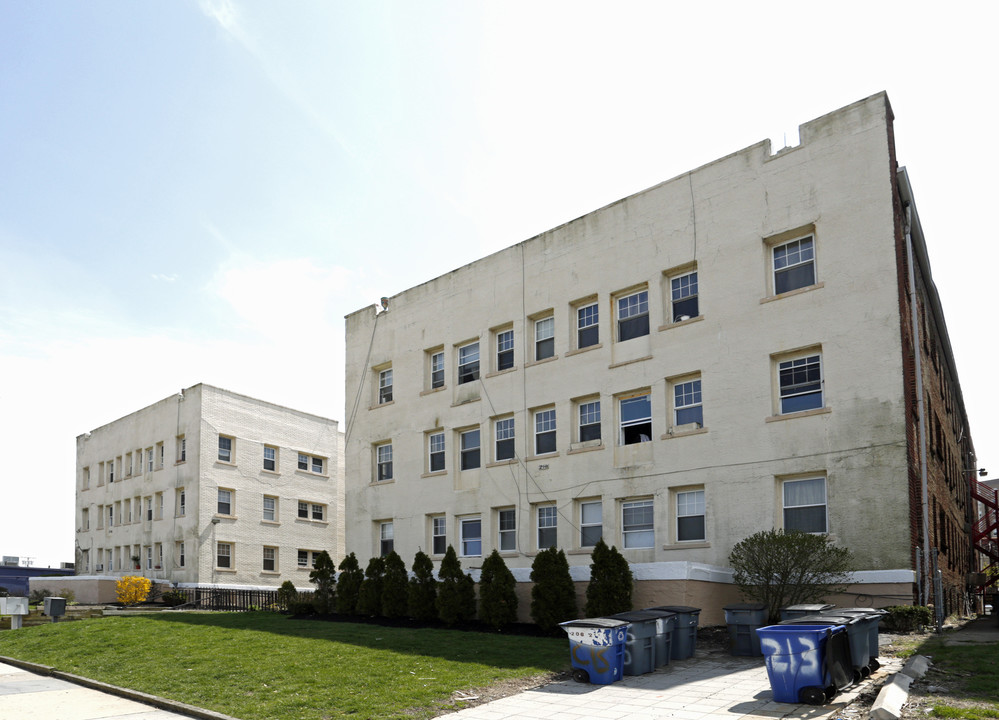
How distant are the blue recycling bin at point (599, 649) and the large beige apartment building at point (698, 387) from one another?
5.50 meters

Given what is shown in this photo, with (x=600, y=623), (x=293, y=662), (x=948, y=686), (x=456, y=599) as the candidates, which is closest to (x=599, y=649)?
(x=600, y=623)

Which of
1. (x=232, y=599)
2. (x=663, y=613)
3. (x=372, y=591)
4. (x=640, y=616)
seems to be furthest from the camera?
(x=232, y=599)

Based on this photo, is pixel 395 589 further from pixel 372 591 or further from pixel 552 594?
pixel 552 594

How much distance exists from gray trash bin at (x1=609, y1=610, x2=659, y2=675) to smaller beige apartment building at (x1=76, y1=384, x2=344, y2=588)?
104 ft

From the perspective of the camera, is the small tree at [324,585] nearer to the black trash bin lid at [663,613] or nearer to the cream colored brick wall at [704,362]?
the cream colored brick wall at [704,362]

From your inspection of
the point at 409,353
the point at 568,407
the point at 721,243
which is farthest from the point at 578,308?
the point at 409,353

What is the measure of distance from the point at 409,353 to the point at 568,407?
7958mm

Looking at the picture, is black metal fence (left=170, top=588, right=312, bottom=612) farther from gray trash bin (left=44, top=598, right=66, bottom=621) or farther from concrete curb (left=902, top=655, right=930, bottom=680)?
concrete curb (left=902, top=655, right=930, bottom=680)

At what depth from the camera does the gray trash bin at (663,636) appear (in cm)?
1541

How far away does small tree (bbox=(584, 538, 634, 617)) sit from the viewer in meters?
20.2

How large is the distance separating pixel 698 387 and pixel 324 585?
13.8m

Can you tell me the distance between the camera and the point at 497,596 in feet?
74.7

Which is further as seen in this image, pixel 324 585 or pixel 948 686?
pixel 324 585

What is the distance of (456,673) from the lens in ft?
49.0
